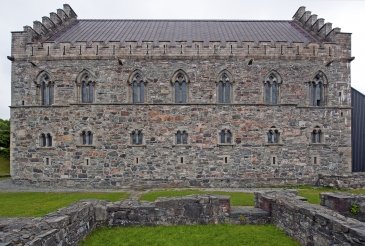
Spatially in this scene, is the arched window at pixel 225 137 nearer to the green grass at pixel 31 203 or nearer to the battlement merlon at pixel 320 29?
the green grass at pixel 31 203

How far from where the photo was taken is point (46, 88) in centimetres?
2478

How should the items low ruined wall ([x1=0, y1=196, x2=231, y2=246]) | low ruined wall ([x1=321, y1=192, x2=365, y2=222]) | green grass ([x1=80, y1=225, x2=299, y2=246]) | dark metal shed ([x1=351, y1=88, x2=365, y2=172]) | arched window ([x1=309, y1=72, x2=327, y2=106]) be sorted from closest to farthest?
green grass ([x1=80, y1=225, x2=299, y2=246]) < low ruined wall ([x1=321, y1=192, x2=365, y2=222]) < low ruined wall ([x1=0, y1=196, x2=231, y2=246]) < arched window ([x1=309, y1=72, x2=327, y2=106]) < dark metal shed ([x1=351, y1=88, x2=365, y2=172])

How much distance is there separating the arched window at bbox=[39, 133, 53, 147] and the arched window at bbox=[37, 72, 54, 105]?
8.39 ft

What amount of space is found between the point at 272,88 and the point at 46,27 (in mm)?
19988

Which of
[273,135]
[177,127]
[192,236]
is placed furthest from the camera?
[273,135]

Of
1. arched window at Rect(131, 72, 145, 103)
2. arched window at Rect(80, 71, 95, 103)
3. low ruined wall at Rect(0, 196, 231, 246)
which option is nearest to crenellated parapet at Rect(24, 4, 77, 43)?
arched window at Rect(80, 71, 95, 103)

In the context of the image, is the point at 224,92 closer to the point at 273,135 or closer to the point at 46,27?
the point at 273,135

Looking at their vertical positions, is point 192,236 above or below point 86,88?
below

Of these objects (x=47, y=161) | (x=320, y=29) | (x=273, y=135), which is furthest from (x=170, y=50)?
(x=320, y=29)

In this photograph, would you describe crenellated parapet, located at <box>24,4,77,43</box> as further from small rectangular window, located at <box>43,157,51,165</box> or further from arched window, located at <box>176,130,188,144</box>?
arched window, located at <box>176,130,188,144</box>

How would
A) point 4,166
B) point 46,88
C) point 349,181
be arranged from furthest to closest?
point 4,166, point 46,88, point 349,181

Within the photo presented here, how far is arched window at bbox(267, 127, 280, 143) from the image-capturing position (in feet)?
79.9

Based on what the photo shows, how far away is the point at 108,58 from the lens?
24.3 meters

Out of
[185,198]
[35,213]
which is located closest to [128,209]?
[185,198]
